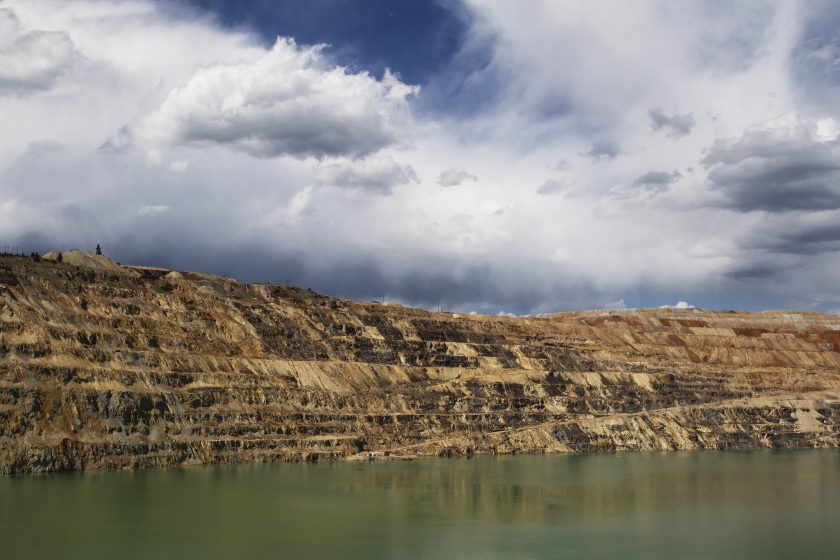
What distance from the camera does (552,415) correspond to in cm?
13100

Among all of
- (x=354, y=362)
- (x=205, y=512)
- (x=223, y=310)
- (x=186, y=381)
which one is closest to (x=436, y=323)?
(x=354, y=362)

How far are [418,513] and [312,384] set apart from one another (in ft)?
168

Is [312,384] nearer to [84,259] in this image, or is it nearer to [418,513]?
[84,259]

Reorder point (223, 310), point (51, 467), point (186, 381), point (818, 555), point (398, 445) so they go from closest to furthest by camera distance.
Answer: point (818, 555) → point (51, 467) → point (186, 381) → point (398, 445) → point (223, 310)

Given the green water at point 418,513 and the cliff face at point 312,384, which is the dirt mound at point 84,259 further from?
the green water at point 418,513

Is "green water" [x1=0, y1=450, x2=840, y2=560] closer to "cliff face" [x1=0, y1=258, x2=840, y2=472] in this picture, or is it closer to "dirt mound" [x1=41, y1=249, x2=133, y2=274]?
"cliff face" [x1=0, y1=258, x2=840, y2=472]

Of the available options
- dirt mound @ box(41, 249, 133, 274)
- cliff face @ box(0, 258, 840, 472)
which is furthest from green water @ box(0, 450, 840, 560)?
dirt mound @ box(41, 249, 133, 274)

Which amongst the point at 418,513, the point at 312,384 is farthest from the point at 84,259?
the point at 418,513

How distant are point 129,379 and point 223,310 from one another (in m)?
31.6

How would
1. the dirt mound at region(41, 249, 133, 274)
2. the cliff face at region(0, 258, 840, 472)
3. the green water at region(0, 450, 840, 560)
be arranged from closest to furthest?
the green water at region(0, 450, 840, 560), the cliff face at region(0, 258, 840, 472), the dirt mound at region(41, 249, 133, 274)

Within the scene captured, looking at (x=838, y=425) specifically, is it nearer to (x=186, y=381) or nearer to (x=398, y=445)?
(x=398, y=445)

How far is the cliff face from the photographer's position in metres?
92.9

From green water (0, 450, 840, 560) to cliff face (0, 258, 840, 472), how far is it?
23.8 feet

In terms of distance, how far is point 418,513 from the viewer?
227ft
